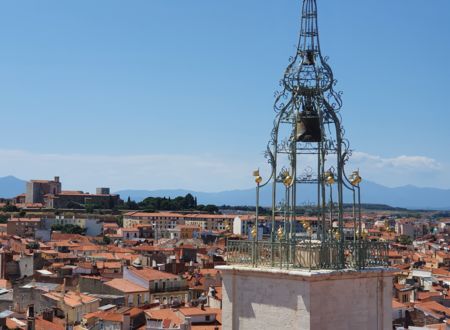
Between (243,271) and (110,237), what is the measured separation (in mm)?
96641

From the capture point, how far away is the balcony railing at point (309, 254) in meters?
7.61

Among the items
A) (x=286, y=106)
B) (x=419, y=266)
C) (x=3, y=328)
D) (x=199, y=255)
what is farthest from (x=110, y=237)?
(x=286, y=106)

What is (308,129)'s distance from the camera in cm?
819

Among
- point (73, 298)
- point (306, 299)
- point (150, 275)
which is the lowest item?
point (73, 298)

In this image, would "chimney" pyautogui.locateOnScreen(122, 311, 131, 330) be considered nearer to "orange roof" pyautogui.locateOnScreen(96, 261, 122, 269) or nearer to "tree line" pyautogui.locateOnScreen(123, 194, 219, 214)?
"orange roof" pyautogui.locateOnScreen(96, 261, 122, 269)

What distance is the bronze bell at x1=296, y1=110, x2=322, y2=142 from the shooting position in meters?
8.18

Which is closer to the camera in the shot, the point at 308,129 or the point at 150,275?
the point at 308,129

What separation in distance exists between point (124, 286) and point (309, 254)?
42936 mm

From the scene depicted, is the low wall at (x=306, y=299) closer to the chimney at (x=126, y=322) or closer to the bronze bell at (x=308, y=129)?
the bronze bell at (x=308, y=129)

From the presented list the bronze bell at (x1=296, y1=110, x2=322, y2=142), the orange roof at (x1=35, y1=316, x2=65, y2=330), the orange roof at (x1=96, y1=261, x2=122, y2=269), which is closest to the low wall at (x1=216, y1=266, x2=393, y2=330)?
the bronze bell at (x1=296, y1=110, x2=322, y2=142)

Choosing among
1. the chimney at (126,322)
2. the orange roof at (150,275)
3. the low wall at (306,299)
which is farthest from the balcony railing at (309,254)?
the orange roof at (150,275)

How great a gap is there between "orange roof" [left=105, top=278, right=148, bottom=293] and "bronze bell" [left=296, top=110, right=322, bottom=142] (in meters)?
41.1

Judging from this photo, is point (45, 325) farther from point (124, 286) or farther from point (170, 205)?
point (170, 205)

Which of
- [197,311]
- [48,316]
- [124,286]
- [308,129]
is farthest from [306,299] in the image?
[124,286]
